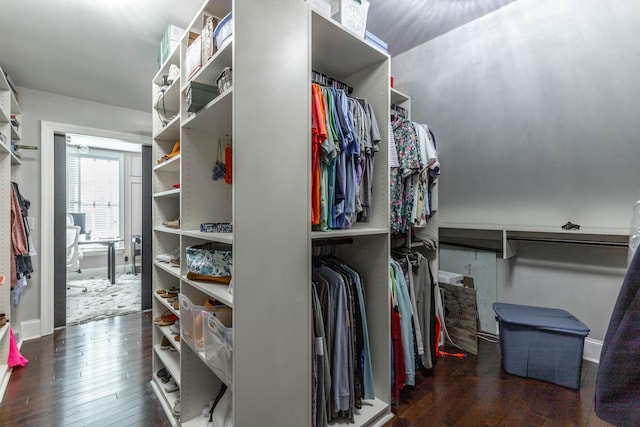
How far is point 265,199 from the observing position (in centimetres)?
120

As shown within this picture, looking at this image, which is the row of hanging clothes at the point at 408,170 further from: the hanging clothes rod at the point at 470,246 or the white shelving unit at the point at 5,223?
the white shelving unit at the point at 5,223

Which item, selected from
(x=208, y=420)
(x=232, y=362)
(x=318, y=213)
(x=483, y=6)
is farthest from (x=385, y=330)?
(x=483, y=6)

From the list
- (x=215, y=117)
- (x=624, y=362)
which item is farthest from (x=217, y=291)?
(x=624, y=362)

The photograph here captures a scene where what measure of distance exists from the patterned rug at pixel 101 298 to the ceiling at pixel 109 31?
102 inches

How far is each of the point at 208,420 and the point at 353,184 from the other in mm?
1488

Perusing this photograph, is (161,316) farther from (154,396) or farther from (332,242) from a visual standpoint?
(332,242)

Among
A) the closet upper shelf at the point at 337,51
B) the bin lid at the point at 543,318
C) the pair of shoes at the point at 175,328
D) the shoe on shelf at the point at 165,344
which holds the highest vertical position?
the closet upper shelf at the point at 337,51

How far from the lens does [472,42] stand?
7.38 feet

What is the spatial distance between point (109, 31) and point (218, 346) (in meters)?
2.28

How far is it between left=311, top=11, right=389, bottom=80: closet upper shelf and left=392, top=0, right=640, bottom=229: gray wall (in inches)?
39.7

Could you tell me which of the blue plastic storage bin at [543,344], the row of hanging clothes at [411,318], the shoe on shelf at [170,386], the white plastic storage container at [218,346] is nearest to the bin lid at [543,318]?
the blue plastic storage bin at [543,344]

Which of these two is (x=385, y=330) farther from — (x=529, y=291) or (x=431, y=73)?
(x=431, y=73)

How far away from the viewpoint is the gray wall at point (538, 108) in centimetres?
177

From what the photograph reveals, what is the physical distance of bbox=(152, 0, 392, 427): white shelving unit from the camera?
1138mm
